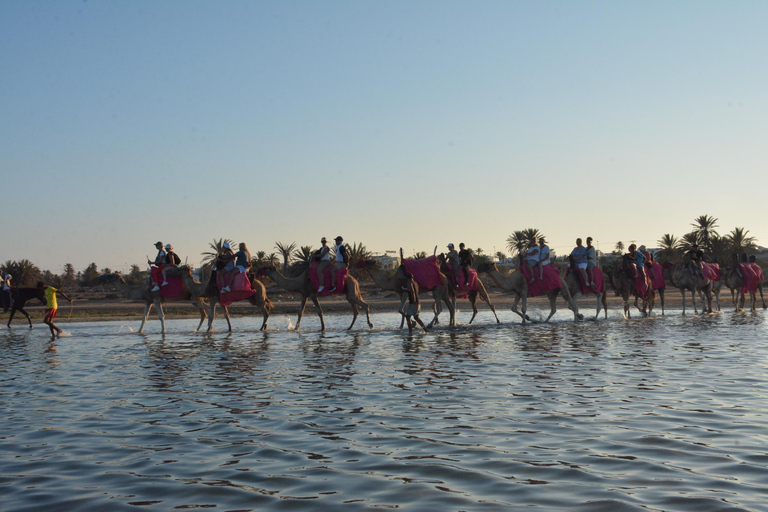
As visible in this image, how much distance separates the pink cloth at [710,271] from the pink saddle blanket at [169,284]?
19509 millimetres

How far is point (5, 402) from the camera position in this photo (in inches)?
379

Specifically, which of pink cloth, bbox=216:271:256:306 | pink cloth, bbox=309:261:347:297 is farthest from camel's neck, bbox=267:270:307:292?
pink cloth, bbox=216:271:256:306

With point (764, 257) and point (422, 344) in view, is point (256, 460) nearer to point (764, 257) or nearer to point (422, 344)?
point (422, 344)

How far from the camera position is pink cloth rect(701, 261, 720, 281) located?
93.8 feet

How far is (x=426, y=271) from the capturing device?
848 inches

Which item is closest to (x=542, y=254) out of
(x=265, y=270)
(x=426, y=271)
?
(x=426, y=271)

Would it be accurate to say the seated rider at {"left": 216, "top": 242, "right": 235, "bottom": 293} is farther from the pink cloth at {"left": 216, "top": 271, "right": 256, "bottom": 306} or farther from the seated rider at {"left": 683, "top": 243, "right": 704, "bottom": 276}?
the seated rider at {"left": 683, "top": 243, "right": 704, "bottom": 276}

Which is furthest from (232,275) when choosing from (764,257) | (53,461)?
(764,257)

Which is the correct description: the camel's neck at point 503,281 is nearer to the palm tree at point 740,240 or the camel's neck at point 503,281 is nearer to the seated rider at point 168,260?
the seated rider at point 168,260

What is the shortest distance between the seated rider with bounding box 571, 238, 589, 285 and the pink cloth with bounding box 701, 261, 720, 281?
7.27 m

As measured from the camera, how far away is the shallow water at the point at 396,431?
17.6 ft

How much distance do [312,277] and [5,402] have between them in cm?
1242

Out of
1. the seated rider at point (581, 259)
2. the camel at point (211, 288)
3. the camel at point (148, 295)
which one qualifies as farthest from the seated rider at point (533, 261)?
the camel at point (148, 295)

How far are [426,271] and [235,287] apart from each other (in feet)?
18.5
